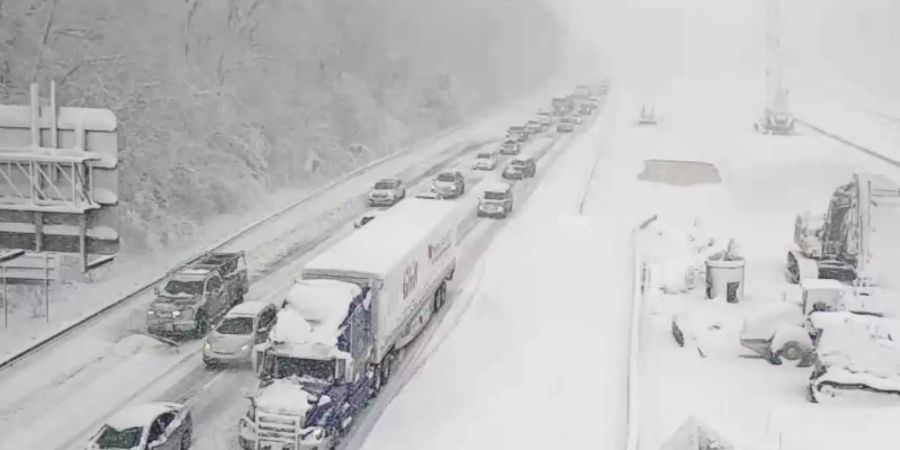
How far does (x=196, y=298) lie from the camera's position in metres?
28.1

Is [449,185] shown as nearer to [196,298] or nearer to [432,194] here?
[432,194]

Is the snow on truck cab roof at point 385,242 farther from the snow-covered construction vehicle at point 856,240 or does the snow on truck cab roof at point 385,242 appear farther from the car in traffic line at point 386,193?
the car in traffic line at point 386,193

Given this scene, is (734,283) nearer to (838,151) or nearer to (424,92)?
(838,151)

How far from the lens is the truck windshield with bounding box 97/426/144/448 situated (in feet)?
62.5

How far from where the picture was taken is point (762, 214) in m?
48.6

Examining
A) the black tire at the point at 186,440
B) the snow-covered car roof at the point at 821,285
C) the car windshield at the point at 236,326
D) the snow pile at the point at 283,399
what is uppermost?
the snow-covered car roof at the point at 821,285

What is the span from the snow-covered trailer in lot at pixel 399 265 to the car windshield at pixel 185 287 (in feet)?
17.8

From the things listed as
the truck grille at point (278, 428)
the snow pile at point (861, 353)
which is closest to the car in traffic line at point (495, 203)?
the snow pile at point (861, 353)

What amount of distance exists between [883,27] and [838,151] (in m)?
106

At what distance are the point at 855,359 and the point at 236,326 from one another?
1584 cm

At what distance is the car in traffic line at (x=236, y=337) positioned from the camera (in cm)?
2561

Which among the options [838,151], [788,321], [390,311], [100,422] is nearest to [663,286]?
[788,321]

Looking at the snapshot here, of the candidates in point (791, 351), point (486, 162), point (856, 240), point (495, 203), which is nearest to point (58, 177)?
point (791, 351)

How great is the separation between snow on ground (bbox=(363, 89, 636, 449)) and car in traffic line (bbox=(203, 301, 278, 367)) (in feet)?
14.4
